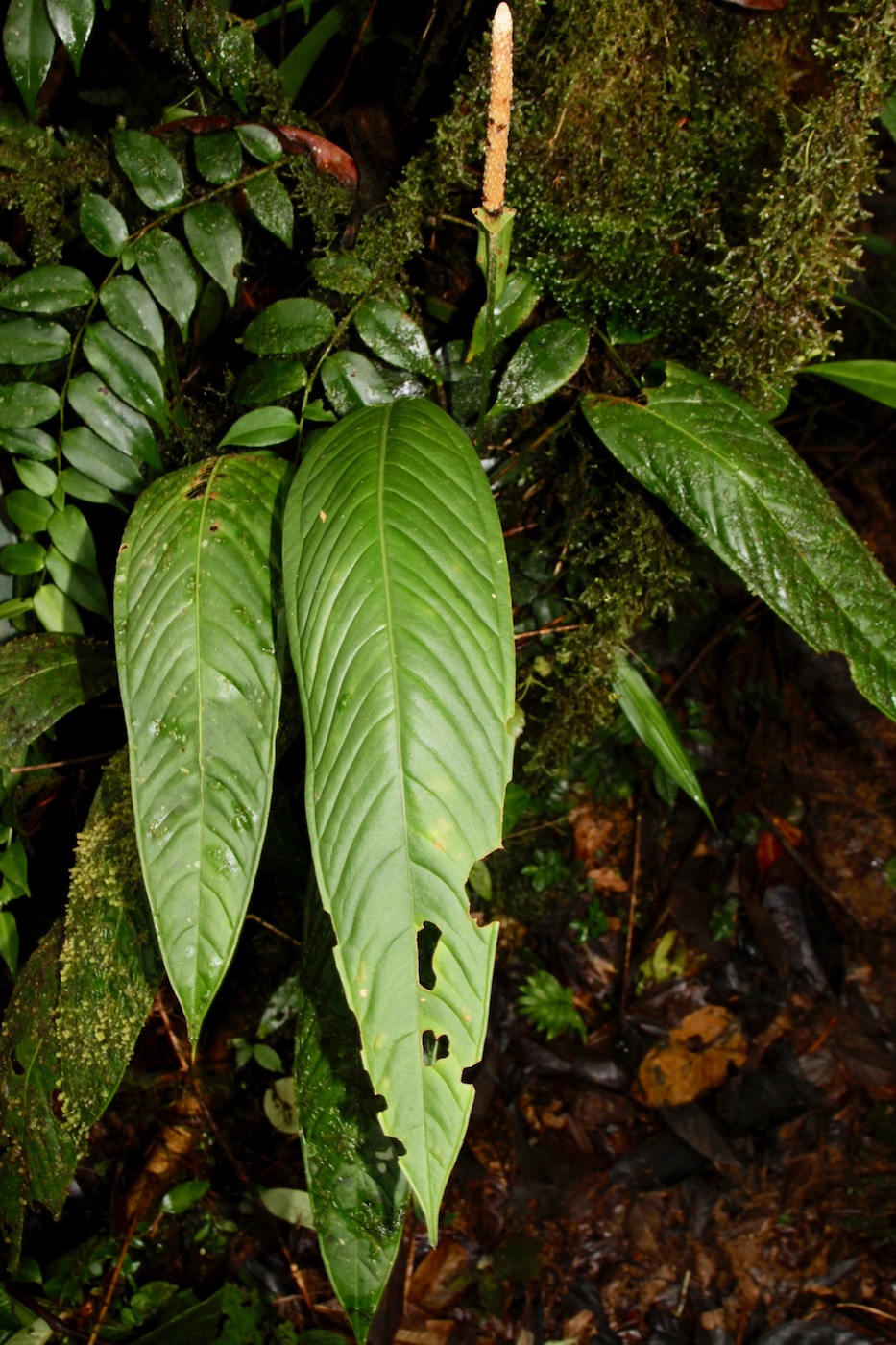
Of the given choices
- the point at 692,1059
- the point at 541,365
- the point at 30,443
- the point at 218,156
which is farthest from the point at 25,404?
the point at 692,1059

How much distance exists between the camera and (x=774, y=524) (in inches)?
50.6

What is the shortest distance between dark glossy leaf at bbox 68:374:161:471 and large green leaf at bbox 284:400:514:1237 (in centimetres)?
57

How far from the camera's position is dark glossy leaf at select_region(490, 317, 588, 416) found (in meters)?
1.45

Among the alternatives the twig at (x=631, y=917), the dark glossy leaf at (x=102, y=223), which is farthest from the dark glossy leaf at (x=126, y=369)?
the twig at (x=631, y=917)

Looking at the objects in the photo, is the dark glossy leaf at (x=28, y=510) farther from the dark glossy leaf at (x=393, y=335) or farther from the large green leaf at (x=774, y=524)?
the large green leaf at (x=774, y=524)

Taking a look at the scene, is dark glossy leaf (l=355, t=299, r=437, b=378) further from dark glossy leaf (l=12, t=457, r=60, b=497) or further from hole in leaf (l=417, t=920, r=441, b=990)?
hole in leaf (l=417, t=920, r=441, b=990)

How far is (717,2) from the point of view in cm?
144

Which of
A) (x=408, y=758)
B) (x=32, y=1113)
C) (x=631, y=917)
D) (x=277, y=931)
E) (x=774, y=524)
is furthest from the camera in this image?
(x=631, y=917)

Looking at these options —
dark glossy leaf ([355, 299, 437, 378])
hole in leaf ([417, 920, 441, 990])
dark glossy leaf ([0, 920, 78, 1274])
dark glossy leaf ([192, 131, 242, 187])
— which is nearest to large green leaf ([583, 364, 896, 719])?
dark glossy leaf ([355, 299, 437, 378])

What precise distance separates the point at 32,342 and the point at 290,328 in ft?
1.41

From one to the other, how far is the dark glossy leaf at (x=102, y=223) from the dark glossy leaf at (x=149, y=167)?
0.06 m

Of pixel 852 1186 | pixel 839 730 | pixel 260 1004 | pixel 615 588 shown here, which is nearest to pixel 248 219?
pixel 615 588

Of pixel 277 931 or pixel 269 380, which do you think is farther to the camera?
pixel 277 931

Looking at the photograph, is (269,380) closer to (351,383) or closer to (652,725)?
(351,383)
